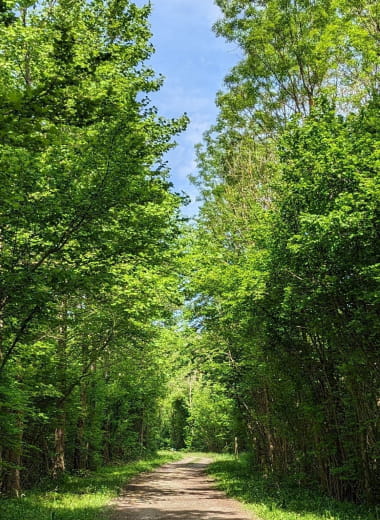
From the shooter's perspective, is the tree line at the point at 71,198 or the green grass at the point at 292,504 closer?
the tree line at the point at 71,198

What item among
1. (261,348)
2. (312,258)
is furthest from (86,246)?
(261,348)

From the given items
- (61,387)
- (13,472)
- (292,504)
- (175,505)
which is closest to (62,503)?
(13,472)

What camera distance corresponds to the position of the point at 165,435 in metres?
78.4

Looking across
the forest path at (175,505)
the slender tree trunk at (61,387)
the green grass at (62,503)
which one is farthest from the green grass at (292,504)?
the slender tree trunk at (61,387)

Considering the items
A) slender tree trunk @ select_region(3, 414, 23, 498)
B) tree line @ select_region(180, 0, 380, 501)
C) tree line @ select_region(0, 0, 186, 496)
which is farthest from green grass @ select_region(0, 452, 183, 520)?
tree line @ select_region(180, 0, 380, 501)

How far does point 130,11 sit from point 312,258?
10.5 m

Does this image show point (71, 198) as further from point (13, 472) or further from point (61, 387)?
point (61, 387)

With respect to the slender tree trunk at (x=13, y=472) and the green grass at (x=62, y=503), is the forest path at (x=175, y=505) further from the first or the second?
the slender tree trunk at (x=13, y=472)

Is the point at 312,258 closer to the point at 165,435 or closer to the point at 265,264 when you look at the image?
the point at 265,264

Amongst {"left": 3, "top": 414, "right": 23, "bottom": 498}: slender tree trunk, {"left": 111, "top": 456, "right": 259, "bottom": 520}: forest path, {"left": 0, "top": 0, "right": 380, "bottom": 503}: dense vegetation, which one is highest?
{"left": 0, "top": 0, "right": 380, "bottom": 503}: dense vegetation

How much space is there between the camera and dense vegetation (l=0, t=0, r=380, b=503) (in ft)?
25.7

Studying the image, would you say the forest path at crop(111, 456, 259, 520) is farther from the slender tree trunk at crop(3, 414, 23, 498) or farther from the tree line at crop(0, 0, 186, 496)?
the tree line at crop(0, 0, 186, 496)

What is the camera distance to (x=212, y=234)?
21.0 metres

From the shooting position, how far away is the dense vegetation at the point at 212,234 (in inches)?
308
